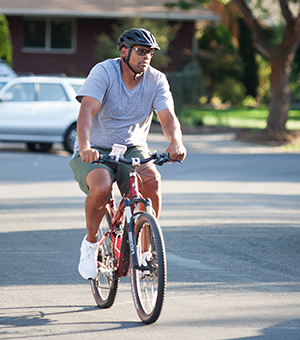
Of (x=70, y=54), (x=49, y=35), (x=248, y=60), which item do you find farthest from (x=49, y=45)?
(x=248, y=60)

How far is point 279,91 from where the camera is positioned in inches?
797

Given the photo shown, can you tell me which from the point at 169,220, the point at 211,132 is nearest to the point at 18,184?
the point at 169,220

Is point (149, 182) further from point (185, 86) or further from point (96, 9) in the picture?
point (96, 9)

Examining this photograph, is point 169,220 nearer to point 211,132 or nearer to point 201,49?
point 211,132

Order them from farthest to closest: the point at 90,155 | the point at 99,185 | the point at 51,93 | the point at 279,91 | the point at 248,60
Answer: the point at 248,60, the point at 279,91, the point at 51,93, the point at 99,185, the point at 90,155

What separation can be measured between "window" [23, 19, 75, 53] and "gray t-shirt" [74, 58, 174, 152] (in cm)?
2609

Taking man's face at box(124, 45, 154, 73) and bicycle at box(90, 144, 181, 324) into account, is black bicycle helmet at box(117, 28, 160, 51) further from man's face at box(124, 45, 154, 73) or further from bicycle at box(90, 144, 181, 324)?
bicycle at box(90, 144, 181, 324)

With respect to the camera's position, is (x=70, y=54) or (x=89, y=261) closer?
(x=89, y=261)

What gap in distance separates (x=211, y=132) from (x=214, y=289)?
56.7 feet

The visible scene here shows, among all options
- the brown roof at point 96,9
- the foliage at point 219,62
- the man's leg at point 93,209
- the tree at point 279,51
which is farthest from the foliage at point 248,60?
the man's leg at point 93,209

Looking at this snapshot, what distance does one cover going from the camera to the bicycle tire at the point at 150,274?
425cm

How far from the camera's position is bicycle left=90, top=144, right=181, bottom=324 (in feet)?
14.1

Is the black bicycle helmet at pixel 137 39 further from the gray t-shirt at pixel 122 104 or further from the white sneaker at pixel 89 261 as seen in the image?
the white sneaker at pixel 89 261

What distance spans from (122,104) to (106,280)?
4.26 feet
